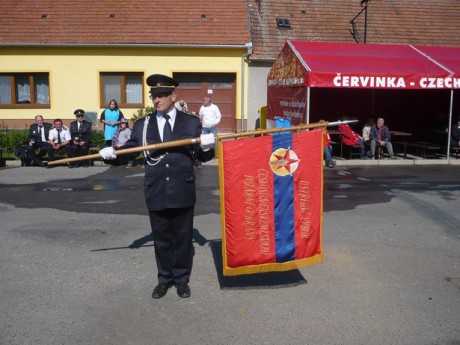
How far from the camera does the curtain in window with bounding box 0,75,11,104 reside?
21.9m

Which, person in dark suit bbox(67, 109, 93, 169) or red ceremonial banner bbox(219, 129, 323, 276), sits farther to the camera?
person in dark suit bbox(67, 109, 93, 169)

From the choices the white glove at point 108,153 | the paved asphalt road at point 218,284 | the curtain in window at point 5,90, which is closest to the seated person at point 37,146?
the paved asphalt road at point 218,284

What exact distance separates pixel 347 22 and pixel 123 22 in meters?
9.13

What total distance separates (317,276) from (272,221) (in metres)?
0.94

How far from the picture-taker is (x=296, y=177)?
5125 millimetres

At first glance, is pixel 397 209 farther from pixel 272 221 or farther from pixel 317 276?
pixel 272 221

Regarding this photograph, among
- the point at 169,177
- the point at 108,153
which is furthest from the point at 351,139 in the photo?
the point at 108,153

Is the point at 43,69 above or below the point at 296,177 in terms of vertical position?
above

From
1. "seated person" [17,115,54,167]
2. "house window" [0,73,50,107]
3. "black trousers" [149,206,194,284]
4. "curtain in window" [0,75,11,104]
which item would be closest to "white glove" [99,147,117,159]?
"black trousers" [149,206,194,284]

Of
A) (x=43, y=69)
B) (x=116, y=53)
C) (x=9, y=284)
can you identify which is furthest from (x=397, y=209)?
(x=43, y=69)

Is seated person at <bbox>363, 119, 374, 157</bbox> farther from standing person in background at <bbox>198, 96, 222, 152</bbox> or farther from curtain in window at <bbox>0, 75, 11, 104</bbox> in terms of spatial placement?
curtain in window at <bbox>0, 75, 11, 104</bbox>

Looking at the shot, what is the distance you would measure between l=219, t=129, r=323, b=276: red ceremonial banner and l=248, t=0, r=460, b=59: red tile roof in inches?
670

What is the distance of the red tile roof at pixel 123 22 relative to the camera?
832 inches

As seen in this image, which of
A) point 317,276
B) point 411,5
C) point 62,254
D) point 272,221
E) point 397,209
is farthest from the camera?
point 411,5
